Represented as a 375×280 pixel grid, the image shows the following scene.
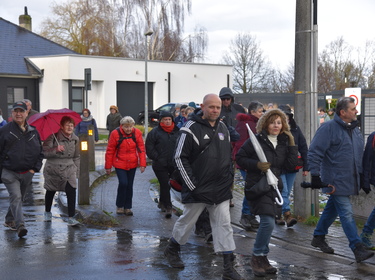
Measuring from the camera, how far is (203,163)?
22.1 ft

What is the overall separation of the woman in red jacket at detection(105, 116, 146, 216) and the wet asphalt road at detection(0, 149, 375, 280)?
372 mm

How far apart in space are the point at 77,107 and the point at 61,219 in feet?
96.9

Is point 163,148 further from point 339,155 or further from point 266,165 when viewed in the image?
point 266,165

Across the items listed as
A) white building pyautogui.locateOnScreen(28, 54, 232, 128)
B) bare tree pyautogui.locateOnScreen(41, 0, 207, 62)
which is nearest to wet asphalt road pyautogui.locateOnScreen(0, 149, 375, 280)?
white building pyautogui.locateOnScreen(28, 54, 232, 128)

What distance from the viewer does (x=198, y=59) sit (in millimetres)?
60469

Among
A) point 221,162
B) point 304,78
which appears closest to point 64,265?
point 221,162

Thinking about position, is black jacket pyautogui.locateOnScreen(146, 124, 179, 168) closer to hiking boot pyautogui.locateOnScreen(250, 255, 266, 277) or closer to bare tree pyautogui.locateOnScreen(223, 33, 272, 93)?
hiking boot pyautogui.locateOnScreen(250, 255, 266, 277)

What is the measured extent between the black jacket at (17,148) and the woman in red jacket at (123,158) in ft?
5.96

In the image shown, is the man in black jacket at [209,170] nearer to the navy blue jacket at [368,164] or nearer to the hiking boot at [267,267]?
the hiking boot at [267,267]

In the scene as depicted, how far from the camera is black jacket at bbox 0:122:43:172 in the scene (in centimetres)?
875

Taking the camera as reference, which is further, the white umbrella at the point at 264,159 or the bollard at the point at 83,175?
the bollard at the point at 83,175

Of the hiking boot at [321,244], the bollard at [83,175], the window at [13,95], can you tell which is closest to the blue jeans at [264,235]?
the hiking boot at [321,244]

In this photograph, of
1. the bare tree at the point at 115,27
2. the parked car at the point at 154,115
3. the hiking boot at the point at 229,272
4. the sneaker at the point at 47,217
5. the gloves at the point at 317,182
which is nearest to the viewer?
the hiking boot at the point at 229,272

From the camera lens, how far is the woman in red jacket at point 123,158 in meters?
10.5
